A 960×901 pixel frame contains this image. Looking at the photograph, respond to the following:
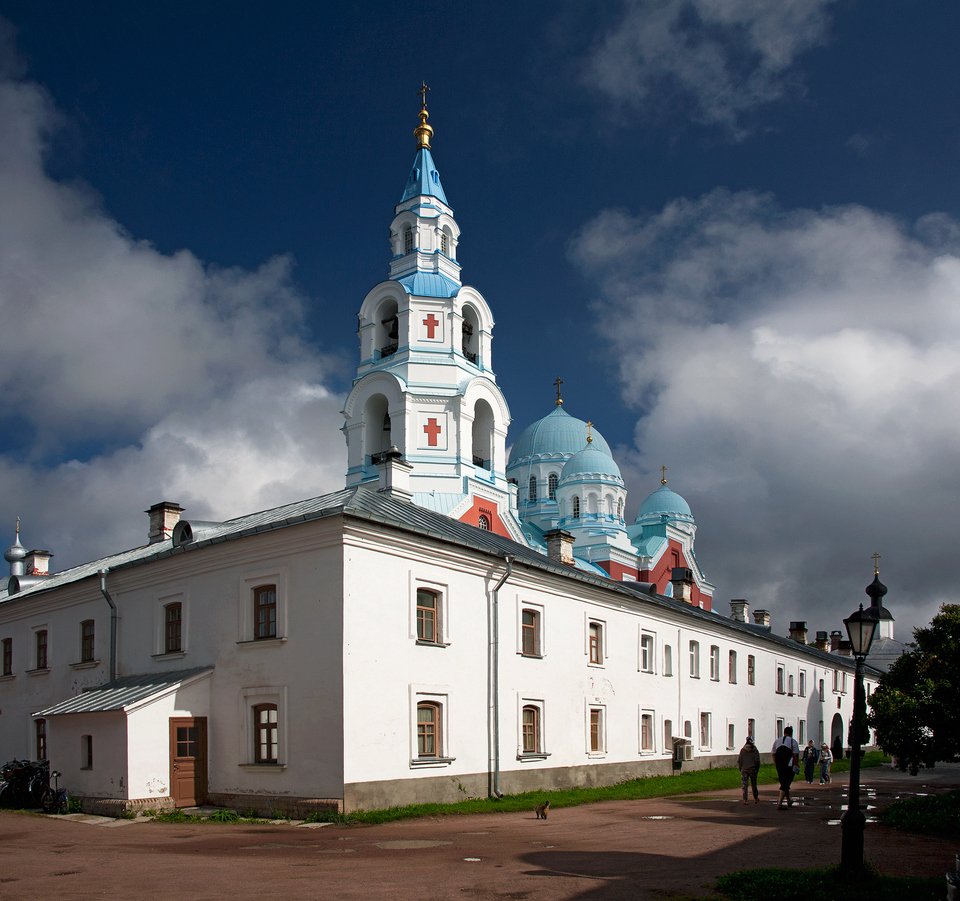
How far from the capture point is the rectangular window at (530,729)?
77.9ft

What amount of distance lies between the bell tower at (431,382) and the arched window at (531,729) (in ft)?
57.7

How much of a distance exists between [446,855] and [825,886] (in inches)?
203

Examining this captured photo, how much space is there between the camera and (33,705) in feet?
93.9

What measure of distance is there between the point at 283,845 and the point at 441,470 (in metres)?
28.6

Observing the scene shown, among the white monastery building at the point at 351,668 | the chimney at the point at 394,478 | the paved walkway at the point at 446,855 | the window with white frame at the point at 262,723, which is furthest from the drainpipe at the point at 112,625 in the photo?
the chimney at the point at 394,478

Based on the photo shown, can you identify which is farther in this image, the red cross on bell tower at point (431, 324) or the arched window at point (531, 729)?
the red cross on bell tower at point (431, 324)

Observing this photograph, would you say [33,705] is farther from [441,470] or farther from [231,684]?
[441,470]

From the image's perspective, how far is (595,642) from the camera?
27797 millimetres

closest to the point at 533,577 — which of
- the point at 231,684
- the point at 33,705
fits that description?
the point at 231,684

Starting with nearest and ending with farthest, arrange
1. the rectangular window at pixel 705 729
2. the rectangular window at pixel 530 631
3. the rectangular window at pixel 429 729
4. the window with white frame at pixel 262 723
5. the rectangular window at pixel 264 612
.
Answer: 1. the window with white frame at pixel 262 723
2. the rectangular window at pixel 264 612
3. the rectangular window at pixel 429 729
4. the rectangular window at pixel 530 631
5. the rectangular window at pixel 705 729

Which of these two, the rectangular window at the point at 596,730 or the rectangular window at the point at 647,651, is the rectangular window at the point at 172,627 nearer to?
the rectangular window at the point at 596,730

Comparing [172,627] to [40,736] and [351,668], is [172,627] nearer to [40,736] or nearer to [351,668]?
[351,668]

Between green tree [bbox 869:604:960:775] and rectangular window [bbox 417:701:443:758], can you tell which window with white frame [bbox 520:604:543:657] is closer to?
rectangular window [bbox 417:701:443:758]

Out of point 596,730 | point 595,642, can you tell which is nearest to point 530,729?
point 596,730
